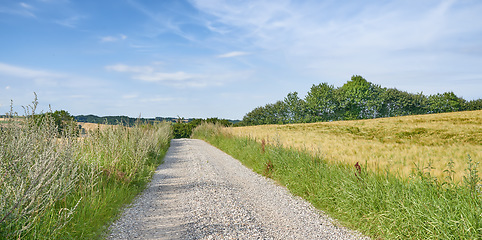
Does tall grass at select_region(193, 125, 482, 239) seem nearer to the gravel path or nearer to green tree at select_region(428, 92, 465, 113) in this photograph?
the gravel path

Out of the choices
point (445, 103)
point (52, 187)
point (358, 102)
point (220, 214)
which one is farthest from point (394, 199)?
point (445, 103)

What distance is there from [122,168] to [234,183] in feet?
11.4

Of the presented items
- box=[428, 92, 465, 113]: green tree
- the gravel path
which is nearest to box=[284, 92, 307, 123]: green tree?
box=[428, 92, 465, 113]: green tree

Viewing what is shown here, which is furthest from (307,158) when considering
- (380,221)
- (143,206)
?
(143,206)

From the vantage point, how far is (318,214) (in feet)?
18.0

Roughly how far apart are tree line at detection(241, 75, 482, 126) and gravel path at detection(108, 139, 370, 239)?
51.6 meters

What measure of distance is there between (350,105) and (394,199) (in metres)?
59.7

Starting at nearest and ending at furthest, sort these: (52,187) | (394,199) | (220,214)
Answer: (52,187), (394,199), (220,214)

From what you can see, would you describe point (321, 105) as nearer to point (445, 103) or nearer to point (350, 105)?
point (350, 105)

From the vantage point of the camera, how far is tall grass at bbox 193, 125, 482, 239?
3413 mm

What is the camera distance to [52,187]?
373cm

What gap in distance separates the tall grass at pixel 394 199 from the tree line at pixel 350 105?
52516mm

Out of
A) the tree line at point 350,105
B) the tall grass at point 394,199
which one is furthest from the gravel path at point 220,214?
the tree line at point 350,105

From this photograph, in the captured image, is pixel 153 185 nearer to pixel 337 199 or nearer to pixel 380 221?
pixel 337 199
